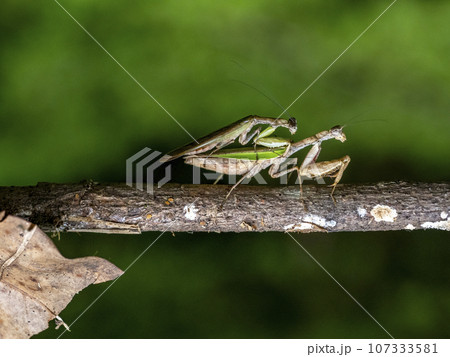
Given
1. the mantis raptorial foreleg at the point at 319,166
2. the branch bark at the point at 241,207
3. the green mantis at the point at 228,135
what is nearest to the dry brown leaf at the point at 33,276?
the branch bark at the point at 241,207

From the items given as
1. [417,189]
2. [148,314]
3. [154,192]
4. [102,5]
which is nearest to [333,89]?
[417,189]

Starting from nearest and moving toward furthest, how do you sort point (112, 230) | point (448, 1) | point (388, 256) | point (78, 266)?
point (78, 266), point (112, 230), point (388, 256), point (448, 1)

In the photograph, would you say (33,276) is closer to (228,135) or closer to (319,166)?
(228,135)

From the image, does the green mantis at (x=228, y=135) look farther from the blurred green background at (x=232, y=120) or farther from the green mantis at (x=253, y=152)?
the blurred green background at (x=232, y=120)

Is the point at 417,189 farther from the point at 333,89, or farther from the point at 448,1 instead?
the point at 448,1

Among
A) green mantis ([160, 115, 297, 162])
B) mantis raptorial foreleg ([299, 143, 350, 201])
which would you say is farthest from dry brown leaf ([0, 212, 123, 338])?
mantis raptorial foreleg ([299, 143, 350, 201])

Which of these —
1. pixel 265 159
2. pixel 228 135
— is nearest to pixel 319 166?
pixel 265 159
